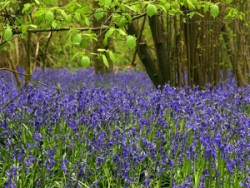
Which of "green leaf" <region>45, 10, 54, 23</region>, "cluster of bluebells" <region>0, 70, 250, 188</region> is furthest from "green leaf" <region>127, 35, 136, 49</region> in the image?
"cluster of bluebells" <region>0, 70, 250, 188</region>

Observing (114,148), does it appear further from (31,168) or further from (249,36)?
(249,36)

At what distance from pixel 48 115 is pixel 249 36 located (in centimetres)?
587

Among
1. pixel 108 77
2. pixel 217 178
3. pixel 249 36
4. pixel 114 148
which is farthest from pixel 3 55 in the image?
pixel 217 178

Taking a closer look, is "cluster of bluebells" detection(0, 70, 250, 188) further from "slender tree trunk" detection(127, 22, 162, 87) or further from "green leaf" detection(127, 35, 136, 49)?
"slender tree trunk" detection(127, 22, 162, 87)

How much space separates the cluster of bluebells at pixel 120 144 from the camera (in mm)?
3680

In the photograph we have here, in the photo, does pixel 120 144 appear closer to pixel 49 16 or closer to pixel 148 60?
pixel 49 16

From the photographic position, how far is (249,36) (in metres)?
9.50

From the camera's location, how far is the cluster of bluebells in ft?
12.1

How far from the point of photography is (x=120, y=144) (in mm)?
3969

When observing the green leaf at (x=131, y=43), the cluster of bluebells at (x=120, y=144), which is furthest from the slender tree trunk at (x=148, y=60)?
the green leaf at (x=131, y=43)

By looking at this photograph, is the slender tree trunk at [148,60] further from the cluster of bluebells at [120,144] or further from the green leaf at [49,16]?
the green leaf at [49,16]

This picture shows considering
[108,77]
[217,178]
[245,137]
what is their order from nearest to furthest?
[217,178]
[245,137]
[108,77]

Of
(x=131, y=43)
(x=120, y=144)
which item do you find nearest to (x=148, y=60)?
(x=120, y=144)

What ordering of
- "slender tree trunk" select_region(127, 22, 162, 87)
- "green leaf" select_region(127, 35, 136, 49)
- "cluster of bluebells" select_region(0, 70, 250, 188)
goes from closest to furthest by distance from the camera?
"green leaf" select_region(127, 35, 136, 49), "cluster of bluebells" select_region(0, 70, 250, 188), "slender tree trunk" select_region(127, 22, 162, 87)
